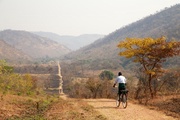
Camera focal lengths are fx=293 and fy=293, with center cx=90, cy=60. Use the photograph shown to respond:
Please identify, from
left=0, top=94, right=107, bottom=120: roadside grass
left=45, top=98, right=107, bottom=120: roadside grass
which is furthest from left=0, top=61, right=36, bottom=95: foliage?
left=45, top=98, right=107, bottom=120: roadside grass

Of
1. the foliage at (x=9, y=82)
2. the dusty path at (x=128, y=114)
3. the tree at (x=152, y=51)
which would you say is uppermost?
the tree at (x=152, y=51)

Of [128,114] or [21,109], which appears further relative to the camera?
[21,109]

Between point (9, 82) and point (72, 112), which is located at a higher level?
point (9, 82)

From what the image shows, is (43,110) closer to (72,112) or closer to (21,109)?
(21,109)

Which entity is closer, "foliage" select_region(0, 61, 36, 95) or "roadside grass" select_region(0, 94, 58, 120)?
"roadside grass" select_region(0, 94, 58, 120)

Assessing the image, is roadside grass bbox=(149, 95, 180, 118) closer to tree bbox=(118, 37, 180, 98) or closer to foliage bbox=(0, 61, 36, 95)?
tree bbox=(118, 37, 180, 98)

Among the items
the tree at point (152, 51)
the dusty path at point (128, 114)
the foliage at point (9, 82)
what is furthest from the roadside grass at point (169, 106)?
the foliage at point (9, 82)

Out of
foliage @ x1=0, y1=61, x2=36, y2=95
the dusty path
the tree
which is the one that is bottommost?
the dusty path

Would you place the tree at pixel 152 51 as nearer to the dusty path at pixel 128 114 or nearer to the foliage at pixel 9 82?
the dusty path at pixel 128 114

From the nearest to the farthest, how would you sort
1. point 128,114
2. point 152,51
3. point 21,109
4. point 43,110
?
point 128,114, point 43,110, point 21,109, point 152,51

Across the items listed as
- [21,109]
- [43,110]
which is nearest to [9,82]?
[21,109]

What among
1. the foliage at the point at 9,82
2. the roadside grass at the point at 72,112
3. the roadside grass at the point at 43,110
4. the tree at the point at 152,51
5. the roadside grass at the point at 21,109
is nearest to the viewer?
the roadside grass at the point at 72,112

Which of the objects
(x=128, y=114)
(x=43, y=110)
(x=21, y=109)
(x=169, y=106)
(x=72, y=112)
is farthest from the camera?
(x=169, y=106)

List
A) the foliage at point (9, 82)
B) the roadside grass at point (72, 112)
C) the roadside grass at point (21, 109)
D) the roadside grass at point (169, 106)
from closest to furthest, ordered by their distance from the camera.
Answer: the roadside grass at point (72, 112), the roadside grass at point (21, 109), the roadside grass at point (169, 106), the foliage at point (9, 82)
